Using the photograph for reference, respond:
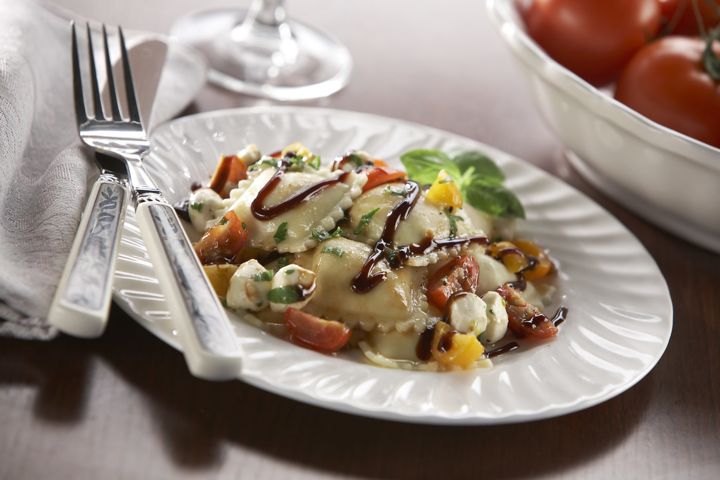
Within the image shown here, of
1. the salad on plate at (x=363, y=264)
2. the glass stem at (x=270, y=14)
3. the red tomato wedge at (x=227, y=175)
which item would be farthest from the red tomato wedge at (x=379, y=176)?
the glass stem at (x=270, y=14)

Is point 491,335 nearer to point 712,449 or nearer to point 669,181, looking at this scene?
point 712,449

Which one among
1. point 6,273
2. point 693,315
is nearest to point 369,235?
point 6,273

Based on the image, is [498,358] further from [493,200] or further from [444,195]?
[493,200]

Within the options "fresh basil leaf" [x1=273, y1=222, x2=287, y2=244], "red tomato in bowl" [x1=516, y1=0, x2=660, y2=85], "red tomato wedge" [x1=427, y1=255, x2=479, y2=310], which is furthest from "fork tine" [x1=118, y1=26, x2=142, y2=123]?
"red tomato in bowl" [x1=516, y1=0, x2=660, y2=85]

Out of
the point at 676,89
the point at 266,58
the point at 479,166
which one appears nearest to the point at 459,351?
the point at 479,166

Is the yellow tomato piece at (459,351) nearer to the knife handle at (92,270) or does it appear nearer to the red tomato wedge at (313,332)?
the red tomato wedge at (313,332)

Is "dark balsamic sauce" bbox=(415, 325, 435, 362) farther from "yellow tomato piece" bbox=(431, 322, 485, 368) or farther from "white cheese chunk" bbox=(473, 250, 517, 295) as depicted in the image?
"white cheese chunk" bbox=(473, 250, 517, 295)
